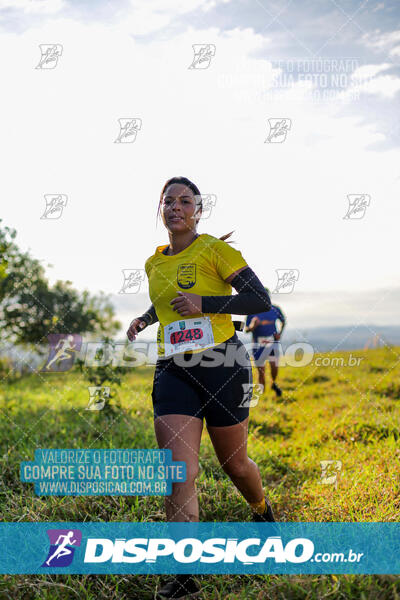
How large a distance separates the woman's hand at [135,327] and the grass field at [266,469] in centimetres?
135

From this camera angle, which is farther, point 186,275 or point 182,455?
point 186,275

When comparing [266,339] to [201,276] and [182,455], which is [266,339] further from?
[182,455]

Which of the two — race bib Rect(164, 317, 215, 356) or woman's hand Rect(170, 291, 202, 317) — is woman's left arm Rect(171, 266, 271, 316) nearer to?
woman's hand Rect(170, 291, 202, 317)

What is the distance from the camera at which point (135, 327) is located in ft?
9.93

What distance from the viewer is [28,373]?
12586 millimetres

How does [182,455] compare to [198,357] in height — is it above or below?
below

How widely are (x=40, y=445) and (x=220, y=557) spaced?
8.71 feet

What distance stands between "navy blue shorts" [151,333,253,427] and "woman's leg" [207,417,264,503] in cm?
5

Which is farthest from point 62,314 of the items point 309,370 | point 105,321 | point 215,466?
point 215,466

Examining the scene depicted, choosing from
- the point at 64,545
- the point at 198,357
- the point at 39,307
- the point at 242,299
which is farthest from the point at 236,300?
the point at 39,307

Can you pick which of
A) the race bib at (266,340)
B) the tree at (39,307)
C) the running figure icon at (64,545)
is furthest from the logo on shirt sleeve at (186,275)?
the tree at (39,307)

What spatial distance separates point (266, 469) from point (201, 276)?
2473mm

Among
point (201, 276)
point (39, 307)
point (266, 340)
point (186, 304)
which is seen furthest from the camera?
point (39, 307)

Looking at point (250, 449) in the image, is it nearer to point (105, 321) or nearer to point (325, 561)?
point (325, 561)
